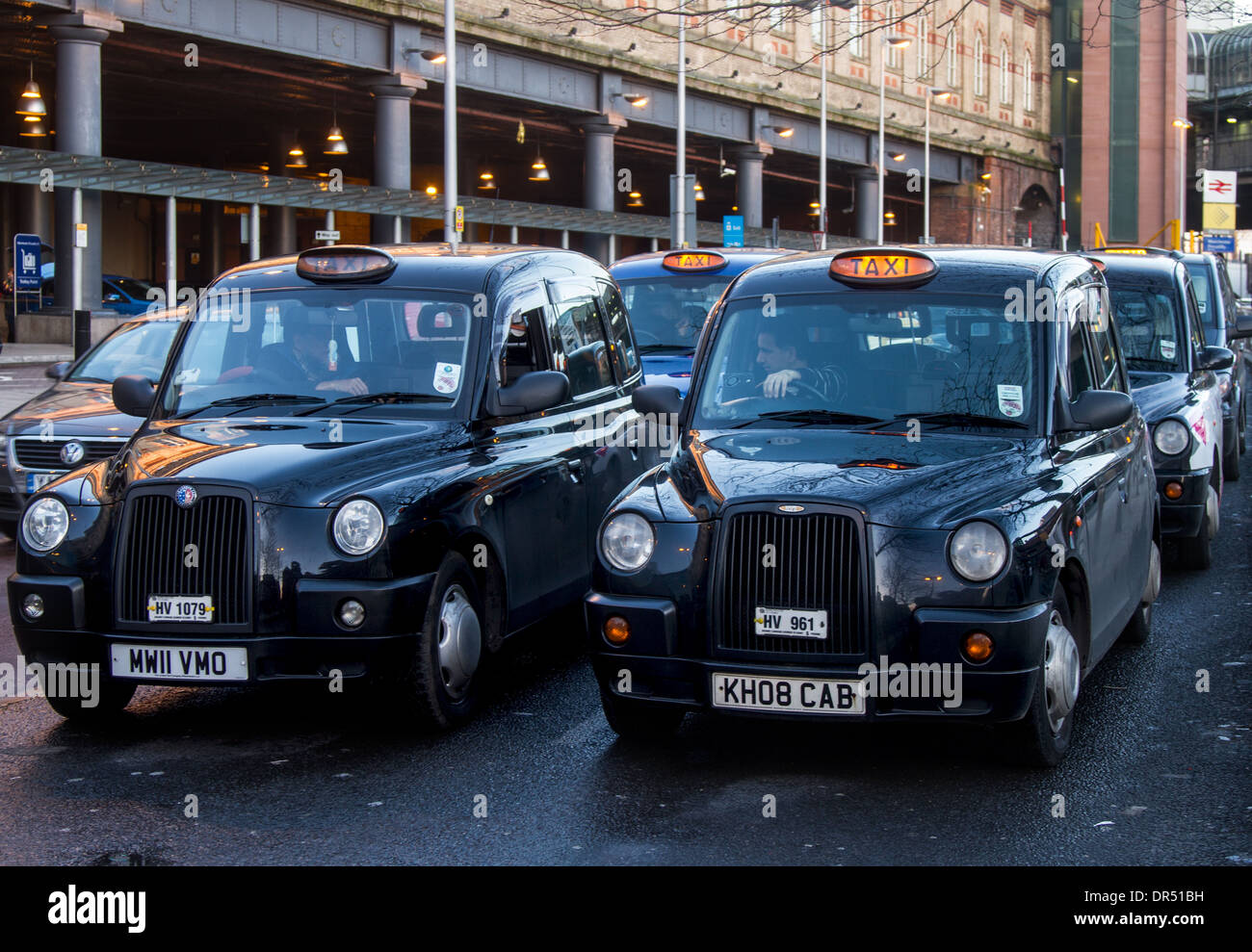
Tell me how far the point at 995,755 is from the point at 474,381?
2893 millimetres

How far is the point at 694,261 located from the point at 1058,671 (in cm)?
868

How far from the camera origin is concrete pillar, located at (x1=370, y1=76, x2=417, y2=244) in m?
34.9

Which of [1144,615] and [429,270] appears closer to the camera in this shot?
[429,270]

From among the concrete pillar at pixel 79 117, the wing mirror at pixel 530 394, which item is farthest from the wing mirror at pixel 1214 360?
the concrete pillar at pixel 79 117

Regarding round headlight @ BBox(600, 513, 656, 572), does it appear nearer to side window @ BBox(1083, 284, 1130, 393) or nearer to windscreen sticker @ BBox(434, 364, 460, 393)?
Answer: windscreen sticker @ BBox(434, 364, 460, 393)

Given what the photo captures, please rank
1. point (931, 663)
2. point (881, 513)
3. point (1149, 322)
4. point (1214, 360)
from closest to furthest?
point (931, 663) < point (881, 513) < point (1214, 360) < point (1149, 322)

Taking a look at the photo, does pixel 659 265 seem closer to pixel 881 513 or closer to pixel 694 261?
pixel 694 261

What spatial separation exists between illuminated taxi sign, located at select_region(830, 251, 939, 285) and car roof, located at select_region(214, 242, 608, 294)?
5.69ft

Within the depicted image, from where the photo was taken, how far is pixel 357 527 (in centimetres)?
611

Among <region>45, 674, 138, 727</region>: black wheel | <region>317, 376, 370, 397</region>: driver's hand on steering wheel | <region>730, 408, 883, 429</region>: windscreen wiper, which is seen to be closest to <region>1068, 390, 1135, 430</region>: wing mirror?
<region>730, 408, 883, 429</region>: windscreen wiper

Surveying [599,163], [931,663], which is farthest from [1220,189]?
[931,663]

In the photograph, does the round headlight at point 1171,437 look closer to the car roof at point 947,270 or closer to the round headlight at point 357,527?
the car roof at point 947,270

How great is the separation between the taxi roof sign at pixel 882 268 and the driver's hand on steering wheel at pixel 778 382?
20.4 inches
